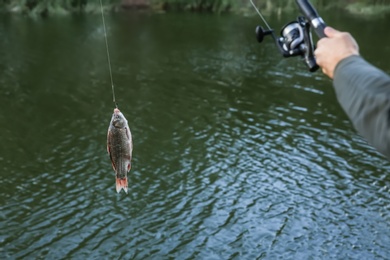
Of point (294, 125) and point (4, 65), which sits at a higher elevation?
point (4, 65)

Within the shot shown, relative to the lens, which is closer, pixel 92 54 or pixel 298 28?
pixel 298 28

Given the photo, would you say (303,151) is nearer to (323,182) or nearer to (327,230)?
(323,182)

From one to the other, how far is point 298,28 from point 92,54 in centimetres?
2640

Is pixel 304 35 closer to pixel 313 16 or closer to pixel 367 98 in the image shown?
pixel 313 16

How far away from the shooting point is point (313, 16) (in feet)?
9.96

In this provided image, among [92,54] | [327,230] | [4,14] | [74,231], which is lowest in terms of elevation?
[327,230]

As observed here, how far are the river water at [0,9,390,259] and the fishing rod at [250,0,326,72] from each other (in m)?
7.99

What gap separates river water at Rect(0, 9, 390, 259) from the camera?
1162 cm

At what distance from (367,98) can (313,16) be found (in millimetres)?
1179

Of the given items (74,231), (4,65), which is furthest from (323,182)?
(4,65)

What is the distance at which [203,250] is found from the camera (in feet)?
36.9

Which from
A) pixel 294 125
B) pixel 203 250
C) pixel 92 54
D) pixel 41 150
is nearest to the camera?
pixel 203 250

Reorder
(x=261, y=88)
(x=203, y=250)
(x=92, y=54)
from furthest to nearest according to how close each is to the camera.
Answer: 1. (x=92, y=54)
2. (x=261, y=88)
3. (x=203, y=250)

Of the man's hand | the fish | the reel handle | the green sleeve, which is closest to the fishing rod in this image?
the reel handle
